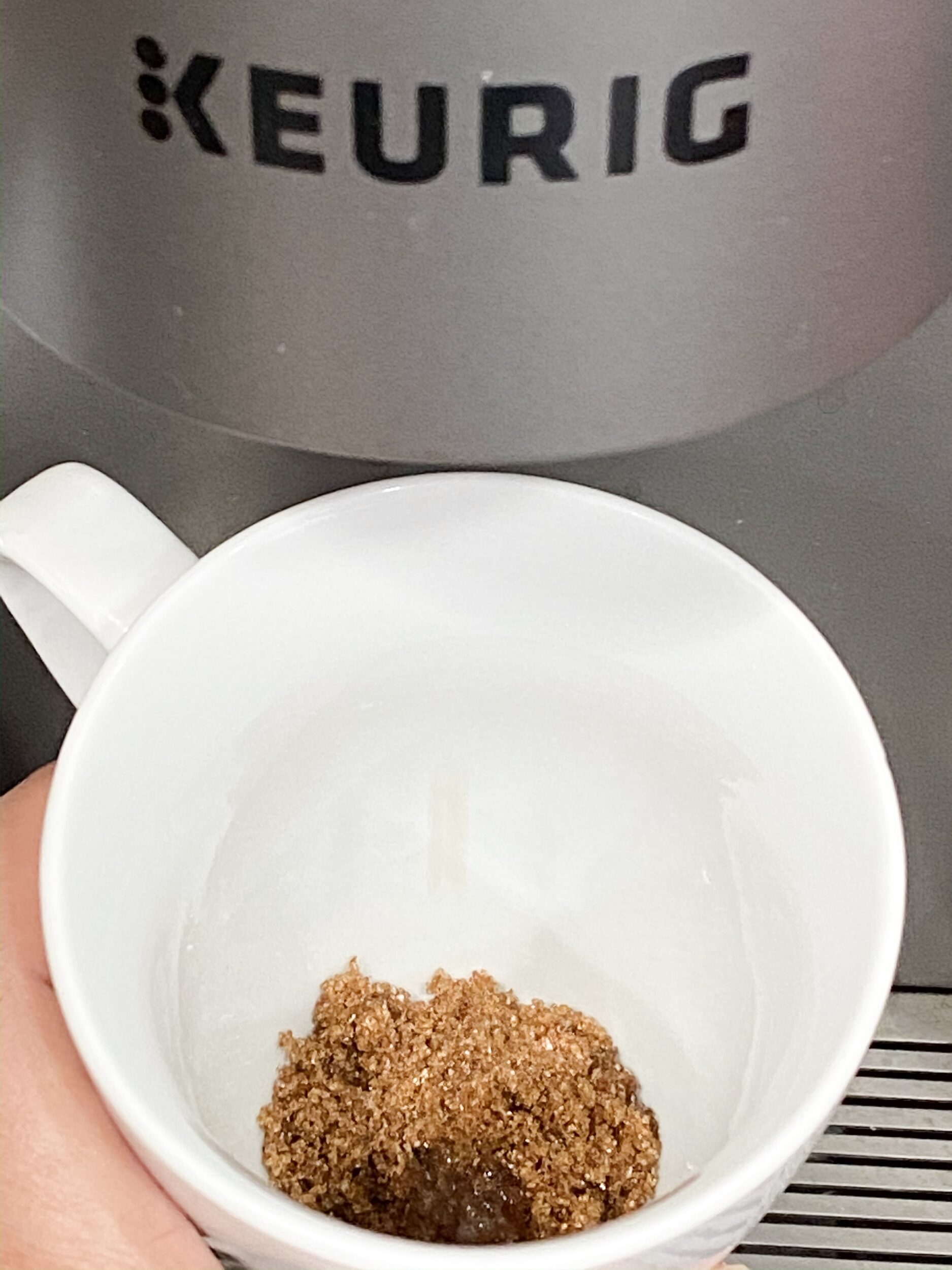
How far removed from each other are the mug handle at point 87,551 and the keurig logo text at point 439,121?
20 centimetres

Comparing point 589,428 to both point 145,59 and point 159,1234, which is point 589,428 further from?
point 159,1234

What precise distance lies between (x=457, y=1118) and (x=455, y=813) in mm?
100

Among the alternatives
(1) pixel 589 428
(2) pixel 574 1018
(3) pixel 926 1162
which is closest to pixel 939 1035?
(3) pixel 926 1162

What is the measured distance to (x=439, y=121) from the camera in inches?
7.1

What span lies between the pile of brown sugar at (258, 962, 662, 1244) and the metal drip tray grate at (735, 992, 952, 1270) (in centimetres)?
9

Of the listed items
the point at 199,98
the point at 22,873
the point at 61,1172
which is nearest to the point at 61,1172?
the point at 61,1172

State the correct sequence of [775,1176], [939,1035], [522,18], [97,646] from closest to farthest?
[522,18]
[775,1176]
[97,646]
[939,1035]

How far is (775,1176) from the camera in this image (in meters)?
0.31

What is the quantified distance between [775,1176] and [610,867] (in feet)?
0.55

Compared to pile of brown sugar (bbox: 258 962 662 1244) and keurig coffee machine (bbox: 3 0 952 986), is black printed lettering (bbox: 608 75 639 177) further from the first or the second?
pile of brown sugar (bbox: 258 962 662 1244)

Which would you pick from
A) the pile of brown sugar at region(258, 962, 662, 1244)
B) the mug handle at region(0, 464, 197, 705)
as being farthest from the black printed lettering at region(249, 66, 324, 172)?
the pile of brown sugar at region(258, 962, 662, 1244)

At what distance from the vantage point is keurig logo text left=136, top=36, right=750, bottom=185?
18cm

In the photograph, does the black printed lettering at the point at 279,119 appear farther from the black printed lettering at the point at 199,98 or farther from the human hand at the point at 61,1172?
the human hand at the point at 61,1172

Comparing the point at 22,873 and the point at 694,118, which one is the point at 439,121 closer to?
the point at 694,118
